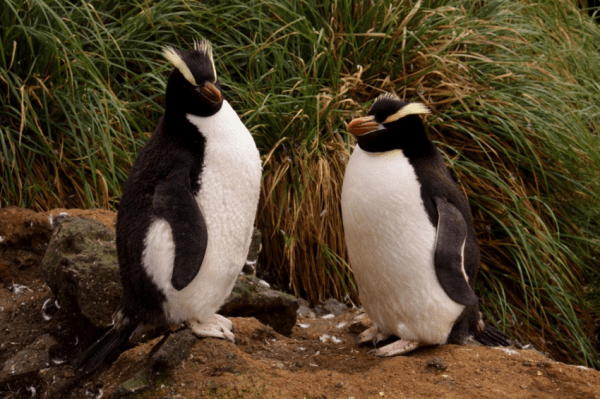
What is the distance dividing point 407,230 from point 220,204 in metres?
0.67

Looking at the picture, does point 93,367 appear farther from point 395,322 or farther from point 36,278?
point 395,322

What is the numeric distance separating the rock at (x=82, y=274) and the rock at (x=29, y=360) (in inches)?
5.2

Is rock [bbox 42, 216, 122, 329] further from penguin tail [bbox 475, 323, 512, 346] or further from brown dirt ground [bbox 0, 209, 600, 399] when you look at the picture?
penguin tail [bbox 475, 323, 512, 346]

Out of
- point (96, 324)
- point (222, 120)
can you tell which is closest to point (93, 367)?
point (96, 324)

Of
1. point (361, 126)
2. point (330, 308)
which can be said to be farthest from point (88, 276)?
point (330, 308)

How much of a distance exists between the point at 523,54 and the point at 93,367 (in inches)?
139

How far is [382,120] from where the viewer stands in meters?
2.62

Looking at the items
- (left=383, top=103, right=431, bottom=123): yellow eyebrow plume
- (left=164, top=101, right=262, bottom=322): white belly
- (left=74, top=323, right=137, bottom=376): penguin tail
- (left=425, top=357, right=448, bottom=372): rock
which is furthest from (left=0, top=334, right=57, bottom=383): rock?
(left=383, top=103, right=431, bottom=123): yellow eyebrow plume

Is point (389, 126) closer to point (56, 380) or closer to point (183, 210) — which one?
point (183, 210)

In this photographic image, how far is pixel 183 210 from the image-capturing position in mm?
2291

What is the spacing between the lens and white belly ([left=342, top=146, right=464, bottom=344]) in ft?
8.38

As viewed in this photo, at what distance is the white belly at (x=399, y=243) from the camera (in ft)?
8.38

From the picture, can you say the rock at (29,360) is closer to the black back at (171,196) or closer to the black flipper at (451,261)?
the black back at (171,196)

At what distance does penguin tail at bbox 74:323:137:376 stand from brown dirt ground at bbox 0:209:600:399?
93mm
